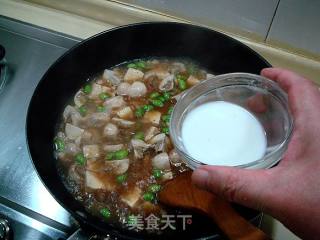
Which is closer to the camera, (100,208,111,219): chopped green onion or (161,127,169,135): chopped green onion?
(100,208,111,219): chopped green onion

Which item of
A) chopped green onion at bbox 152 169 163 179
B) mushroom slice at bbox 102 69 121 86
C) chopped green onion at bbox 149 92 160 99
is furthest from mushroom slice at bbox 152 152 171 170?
mushroom slice at bbox 102 69 121 86

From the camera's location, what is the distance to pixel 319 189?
592 mm

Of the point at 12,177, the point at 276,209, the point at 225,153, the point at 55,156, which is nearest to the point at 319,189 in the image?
the point at 276,209

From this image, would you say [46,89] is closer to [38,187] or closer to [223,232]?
[38,187]

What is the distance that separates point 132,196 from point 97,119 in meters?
0.27

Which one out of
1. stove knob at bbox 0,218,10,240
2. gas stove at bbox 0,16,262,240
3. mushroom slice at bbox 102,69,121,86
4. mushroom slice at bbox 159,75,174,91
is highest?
mushroom slice at bbox 159,75,174,91

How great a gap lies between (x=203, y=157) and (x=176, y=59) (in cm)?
53

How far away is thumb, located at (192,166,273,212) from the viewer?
0.62 m

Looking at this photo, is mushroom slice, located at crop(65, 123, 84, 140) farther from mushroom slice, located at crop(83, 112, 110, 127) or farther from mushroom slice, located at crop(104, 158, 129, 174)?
mushroom slice, located at crop(104, 158, 129, 174)

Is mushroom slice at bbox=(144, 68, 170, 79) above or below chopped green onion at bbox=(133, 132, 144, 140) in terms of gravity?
above

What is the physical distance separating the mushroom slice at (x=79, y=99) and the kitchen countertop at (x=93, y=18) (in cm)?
24

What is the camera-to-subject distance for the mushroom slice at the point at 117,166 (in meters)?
0.97

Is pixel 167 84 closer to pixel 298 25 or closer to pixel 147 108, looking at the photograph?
pixel 147 108

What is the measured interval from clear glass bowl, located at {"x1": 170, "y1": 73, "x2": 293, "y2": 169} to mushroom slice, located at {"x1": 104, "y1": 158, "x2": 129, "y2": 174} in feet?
0.71
